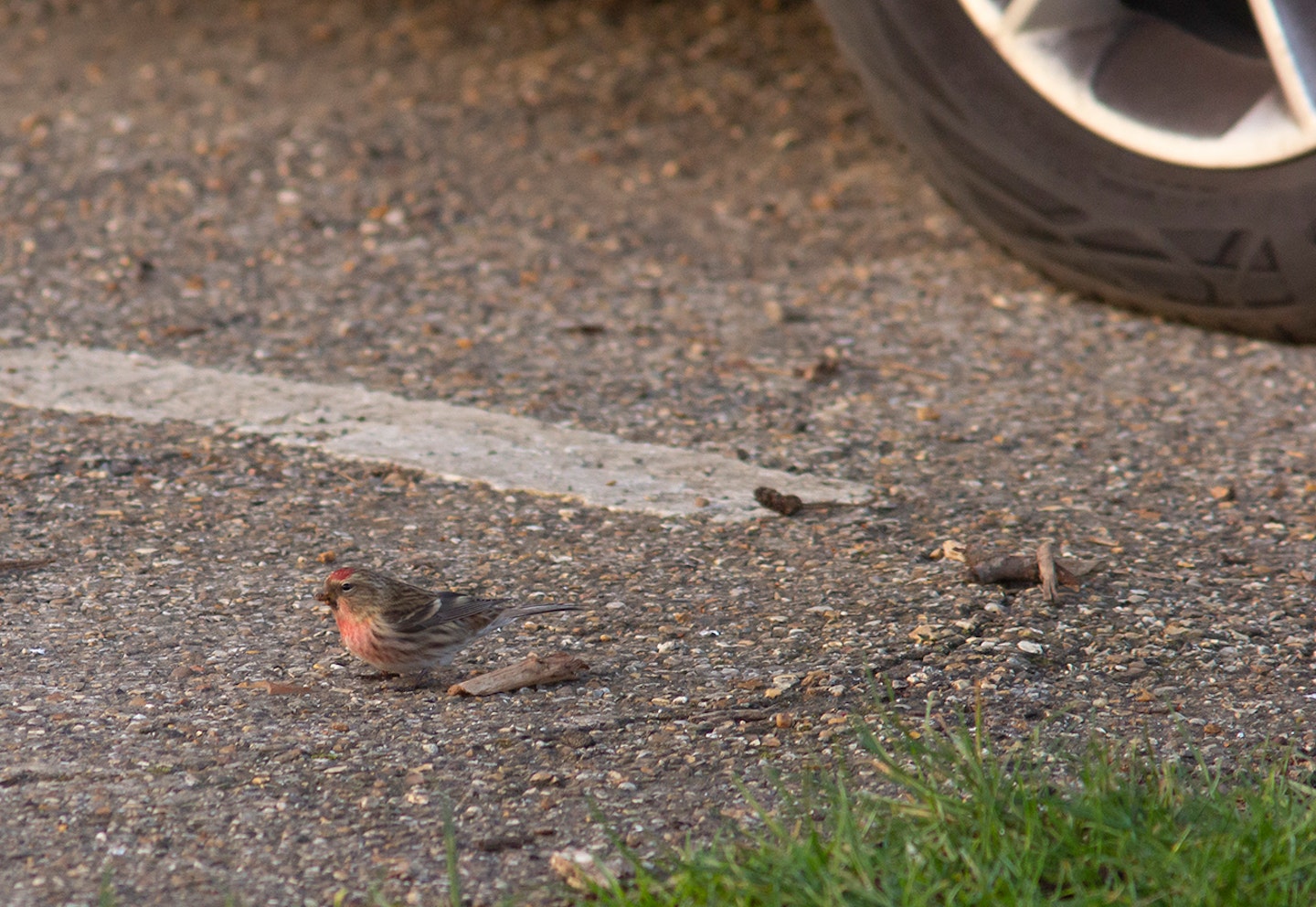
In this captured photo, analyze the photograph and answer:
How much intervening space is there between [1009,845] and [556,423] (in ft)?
6.66

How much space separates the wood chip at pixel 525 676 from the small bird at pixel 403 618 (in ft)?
0.31

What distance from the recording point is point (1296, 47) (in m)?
3.64

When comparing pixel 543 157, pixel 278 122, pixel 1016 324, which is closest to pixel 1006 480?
pixel 1016 324

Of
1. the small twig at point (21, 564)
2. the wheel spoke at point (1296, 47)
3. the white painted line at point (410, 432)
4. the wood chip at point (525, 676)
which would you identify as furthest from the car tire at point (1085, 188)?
the small twig at point (21, 564)

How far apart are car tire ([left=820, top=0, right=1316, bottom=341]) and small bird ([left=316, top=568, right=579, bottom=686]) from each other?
6.24 ft

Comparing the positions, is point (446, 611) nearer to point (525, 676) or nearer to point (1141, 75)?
point (525, 676)

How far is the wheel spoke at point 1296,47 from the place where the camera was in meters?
3.63

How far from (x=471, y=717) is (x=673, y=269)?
245 cm

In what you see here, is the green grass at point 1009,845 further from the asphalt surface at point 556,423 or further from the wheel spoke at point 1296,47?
the wheel spoke at point 1296,47

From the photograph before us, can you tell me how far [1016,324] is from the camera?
4.52m

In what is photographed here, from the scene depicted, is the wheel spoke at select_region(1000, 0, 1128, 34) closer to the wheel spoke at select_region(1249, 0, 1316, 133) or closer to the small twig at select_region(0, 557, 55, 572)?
the wheel spoke at select_region(1249, 0, 1316, 133)

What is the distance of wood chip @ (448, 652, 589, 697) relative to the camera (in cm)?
284

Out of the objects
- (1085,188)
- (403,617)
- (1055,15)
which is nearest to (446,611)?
(403,617)

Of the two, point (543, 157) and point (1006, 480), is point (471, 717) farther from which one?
point (543, 157)
